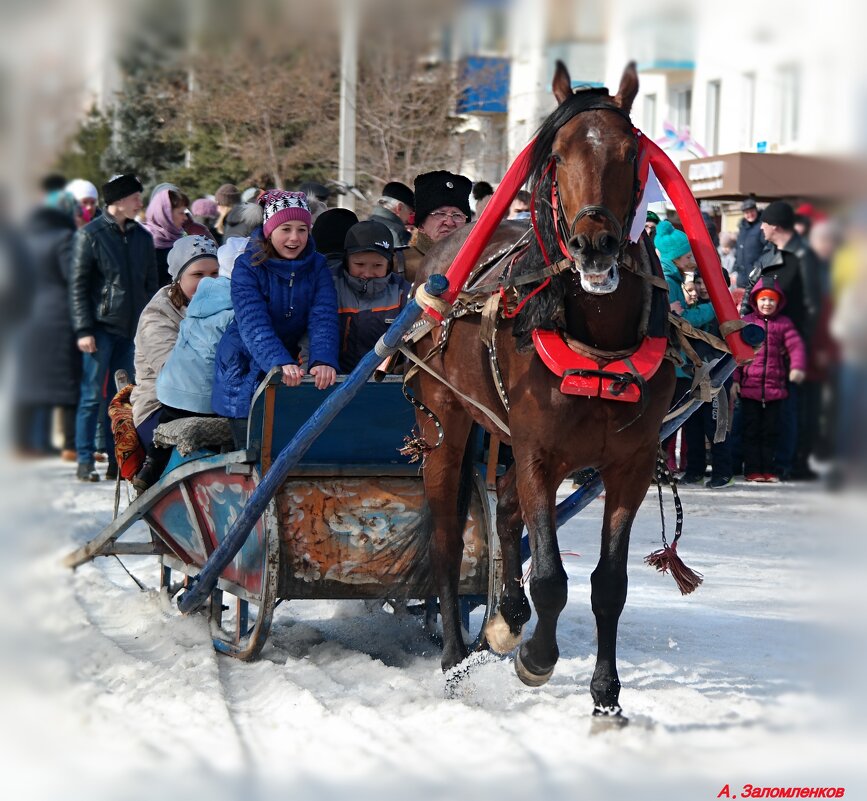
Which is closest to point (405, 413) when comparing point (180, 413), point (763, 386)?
point (180, 413)

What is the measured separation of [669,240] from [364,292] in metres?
1.84

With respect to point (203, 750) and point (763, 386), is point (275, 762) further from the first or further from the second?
point (763, 386)

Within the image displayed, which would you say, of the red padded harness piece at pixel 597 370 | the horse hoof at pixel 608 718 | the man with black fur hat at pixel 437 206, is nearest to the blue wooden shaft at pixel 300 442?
the red padded harness piece at pixel 597 370

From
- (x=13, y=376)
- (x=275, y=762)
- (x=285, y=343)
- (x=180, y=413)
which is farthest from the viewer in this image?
(x=180, y=413)

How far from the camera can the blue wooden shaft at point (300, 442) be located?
15.8ft

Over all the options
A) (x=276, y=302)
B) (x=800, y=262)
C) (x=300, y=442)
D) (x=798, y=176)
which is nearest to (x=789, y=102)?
(x=798, y=176)

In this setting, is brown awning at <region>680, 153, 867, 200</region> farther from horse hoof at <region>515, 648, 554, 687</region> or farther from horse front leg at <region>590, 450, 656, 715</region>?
horse hoof at <region>515, 648, 554, 687</region>

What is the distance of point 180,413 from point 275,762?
252 cm

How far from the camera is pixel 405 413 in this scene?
5.79 m

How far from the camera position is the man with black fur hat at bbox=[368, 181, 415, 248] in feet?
25.9

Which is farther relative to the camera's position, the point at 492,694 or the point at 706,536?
the point at 706,536

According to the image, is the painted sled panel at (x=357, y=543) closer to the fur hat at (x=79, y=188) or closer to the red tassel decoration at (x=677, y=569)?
the red tassel decoration at (x=677, y=569)

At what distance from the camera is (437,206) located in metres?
6.98

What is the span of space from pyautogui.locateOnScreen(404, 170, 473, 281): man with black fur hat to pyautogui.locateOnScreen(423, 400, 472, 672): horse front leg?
1.47m
